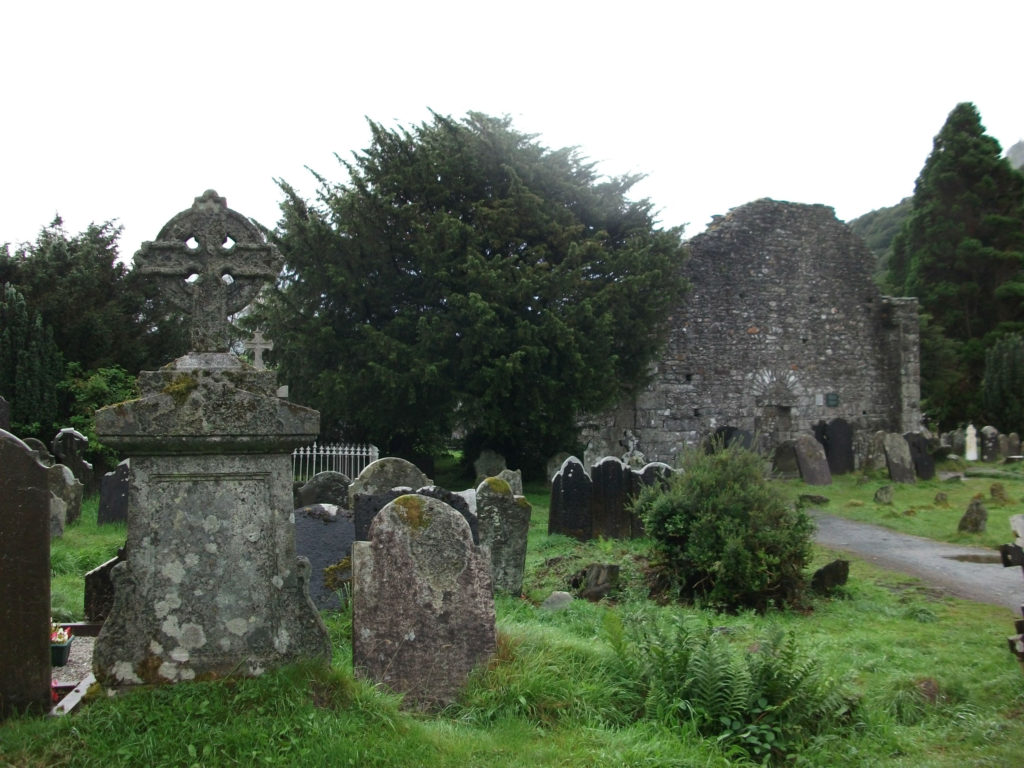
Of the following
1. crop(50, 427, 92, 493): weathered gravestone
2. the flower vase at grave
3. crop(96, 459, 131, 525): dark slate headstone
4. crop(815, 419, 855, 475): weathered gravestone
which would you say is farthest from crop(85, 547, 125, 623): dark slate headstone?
crop(815, 419, 855, 475): weathered gravestone

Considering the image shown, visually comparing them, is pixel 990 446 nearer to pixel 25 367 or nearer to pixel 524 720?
pixel 524 720

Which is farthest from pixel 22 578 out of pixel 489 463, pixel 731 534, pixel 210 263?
pixel 489 463

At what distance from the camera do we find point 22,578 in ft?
12.4

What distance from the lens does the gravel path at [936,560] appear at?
26.4 feet

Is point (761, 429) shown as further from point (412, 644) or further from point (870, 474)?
point (412, 644)

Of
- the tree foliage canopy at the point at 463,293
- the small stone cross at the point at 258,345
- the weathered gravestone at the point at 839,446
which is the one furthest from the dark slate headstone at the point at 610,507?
the small stone cross at the point at 258,345

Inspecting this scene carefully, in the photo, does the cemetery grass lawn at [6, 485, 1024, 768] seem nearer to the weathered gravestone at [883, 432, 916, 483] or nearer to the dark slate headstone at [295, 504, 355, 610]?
the dark slate headstone at [295, 504, 355, 610]

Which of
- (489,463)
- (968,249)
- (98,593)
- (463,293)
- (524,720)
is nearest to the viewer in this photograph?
(524,720)

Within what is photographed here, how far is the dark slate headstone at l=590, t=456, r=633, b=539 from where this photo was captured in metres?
11.2

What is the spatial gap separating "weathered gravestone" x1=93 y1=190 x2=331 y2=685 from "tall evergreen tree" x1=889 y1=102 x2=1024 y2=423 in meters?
31.1

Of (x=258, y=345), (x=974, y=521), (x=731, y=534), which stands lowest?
(x=974, y=521)

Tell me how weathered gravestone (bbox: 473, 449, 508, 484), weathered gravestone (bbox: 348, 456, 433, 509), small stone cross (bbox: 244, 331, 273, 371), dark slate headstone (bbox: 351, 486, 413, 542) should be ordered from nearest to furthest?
dark slate headstone (bbox: 351, 486, 413, 542) → weathered gravestone (bbox: 348, 456, 433, 509) → weathered gravestone (bbox: 473, 449, 508, 484) → small stone cross (bbox: 244, 331, 273, 371)

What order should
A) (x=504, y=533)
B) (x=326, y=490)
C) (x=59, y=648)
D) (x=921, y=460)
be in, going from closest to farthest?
(x=59, y=648)
(x=504, y=533)
(x=326, y=490)
(x=921, y=460)

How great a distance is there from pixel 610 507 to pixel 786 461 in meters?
7.54
